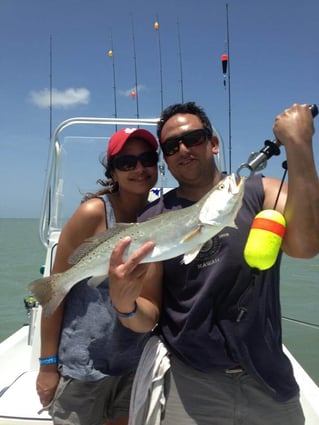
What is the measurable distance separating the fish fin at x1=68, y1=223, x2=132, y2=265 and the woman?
212 millimetres

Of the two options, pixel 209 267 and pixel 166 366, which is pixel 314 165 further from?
pixel 166 366

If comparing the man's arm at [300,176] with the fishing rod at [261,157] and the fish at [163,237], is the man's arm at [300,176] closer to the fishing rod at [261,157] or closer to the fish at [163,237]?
the fishing rod at [261,157]

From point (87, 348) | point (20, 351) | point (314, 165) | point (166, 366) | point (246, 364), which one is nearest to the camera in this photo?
point (314, 165)

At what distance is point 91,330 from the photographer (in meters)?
2.64

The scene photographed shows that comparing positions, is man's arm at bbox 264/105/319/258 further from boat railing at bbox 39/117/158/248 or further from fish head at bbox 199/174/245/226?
boat railing at bbox 39/117/158/248

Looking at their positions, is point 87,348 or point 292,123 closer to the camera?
point 292,123

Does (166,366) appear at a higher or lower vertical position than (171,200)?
lower

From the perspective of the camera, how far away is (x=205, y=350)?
7.00ft

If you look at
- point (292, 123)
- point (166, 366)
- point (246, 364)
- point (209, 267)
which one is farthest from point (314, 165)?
point (166, 366)

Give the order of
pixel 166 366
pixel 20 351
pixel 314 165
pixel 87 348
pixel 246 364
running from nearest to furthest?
pixel 314 165
pixel 246 364
pixel 166 366
pixel 87 348
pixel 20 351

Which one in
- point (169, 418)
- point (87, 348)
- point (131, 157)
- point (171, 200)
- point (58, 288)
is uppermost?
point (131, 157)

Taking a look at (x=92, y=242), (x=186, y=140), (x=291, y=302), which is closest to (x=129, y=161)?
(x=186, y=140)

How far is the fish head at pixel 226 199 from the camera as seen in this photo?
1973mm

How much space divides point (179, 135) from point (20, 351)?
4.46m
